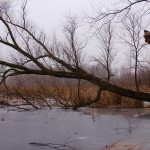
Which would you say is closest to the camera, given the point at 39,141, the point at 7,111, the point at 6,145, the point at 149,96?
the point at 149,96

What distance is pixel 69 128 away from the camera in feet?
39.7

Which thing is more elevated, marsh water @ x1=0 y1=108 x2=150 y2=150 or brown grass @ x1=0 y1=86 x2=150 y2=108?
brown grass @ x1=0 y1=86 x2=150 y2=108

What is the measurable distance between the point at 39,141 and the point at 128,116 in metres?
6.44

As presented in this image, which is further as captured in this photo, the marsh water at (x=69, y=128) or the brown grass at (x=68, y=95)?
the brown grass at (x=68, y=95)

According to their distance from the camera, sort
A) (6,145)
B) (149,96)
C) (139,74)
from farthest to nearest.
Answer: (139,74) → (6,145) → (149,96)

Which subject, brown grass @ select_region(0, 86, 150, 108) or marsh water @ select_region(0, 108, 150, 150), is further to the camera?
brown grass @ select_region(0, 86, 150, 108)

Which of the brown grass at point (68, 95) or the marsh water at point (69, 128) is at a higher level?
the brown grass at point (68, 95)

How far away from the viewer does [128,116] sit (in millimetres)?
15312

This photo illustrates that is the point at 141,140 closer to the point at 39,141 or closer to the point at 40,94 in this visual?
the point at 39,141

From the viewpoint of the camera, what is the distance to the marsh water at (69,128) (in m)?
9.60

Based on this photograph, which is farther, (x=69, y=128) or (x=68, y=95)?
(x=68, y=95)

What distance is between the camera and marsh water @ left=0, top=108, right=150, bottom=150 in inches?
378

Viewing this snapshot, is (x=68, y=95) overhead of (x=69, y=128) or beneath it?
overhead

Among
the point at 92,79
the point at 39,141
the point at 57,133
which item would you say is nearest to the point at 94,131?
the point at 57,133
